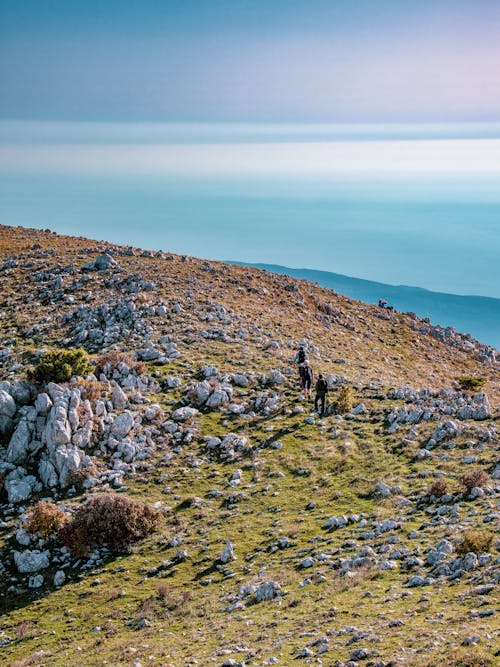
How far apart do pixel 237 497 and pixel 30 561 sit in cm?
825

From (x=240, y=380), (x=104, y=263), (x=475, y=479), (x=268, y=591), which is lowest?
(x=268, y=591)

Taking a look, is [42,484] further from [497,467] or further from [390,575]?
[497,467]

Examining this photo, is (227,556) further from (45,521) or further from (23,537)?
(23,537)

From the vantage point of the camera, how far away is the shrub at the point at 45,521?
2170cm

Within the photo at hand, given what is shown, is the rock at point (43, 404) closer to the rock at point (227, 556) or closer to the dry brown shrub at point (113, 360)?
the dry brown shrub at point (113, 360)

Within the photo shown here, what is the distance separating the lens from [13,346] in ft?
135

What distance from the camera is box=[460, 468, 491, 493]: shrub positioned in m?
21.0

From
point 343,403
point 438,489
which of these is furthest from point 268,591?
point 343,403

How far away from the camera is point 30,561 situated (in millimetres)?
20750

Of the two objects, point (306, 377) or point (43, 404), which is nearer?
point (43, 404)

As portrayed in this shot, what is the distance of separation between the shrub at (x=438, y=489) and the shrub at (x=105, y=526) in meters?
10.9

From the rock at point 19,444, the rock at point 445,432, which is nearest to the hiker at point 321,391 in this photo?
the rock at point 445,432

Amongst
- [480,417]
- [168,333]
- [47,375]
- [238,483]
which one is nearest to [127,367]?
[47,375]

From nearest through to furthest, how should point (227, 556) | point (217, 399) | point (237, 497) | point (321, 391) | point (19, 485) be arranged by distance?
point (227, 556)
point (237, 497)
point (19, 485)
point (321, 391)
point (217, 399)
